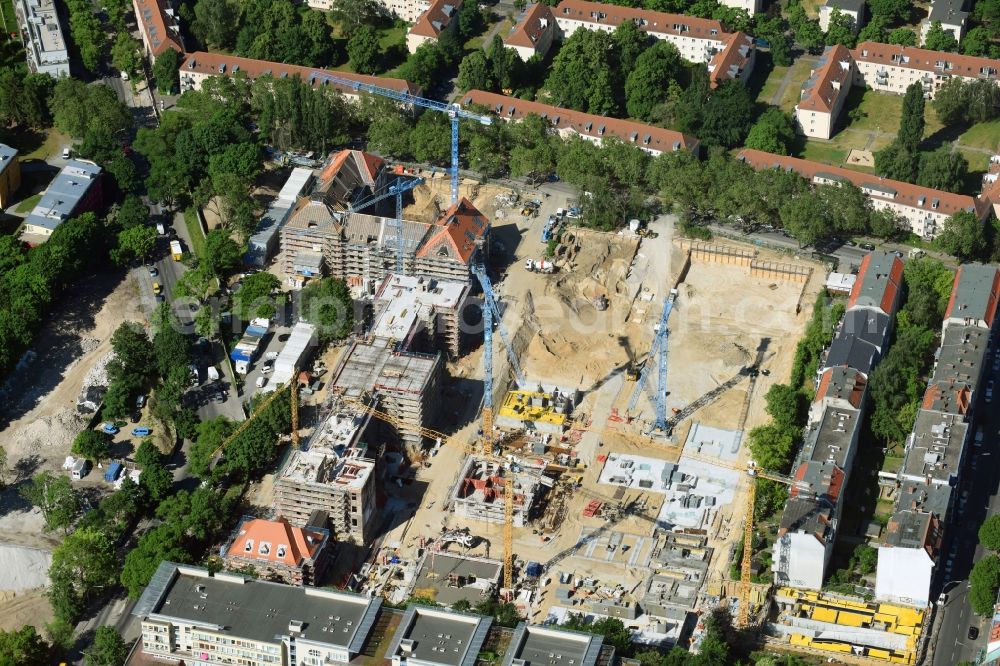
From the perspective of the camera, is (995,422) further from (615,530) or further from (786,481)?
(615,530)

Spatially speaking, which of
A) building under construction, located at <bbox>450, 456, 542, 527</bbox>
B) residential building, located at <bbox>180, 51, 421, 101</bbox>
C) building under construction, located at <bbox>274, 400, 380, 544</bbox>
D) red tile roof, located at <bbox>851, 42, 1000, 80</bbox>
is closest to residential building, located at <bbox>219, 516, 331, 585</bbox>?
building under construction, located at <bbox>274, 400, 380, 544</bbox>

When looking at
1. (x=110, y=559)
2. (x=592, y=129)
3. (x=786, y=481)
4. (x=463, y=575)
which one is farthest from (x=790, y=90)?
(x=110, y=559)

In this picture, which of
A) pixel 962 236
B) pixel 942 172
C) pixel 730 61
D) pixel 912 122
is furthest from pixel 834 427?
pixel 730 61

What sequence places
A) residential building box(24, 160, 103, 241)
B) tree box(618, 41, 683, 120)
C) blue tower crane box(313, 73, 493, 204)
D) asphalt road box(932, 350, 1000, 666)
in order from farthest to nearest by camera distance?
tree box(618, 41, 683, 120)
blue tower crane box(313, 73, 493, 204)
residential building box(24, 160, 103, 241)
asphalt road box(932, 350, 1000, 666)

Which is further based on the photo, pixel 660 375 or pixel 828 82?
pixel 828 82

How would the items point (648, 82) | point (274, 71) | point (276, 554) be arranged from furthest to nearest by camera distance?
point (274, 71), point (648, 82), point (276, 554)

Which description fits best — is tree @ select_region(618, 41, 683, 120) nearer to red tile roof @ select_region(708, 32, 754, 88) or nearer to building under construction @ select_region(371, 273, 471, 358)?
red tile roof @ select_region(708, 32, 754, 88)

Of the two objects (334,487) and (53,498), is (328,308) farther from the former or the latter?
(53,498)
